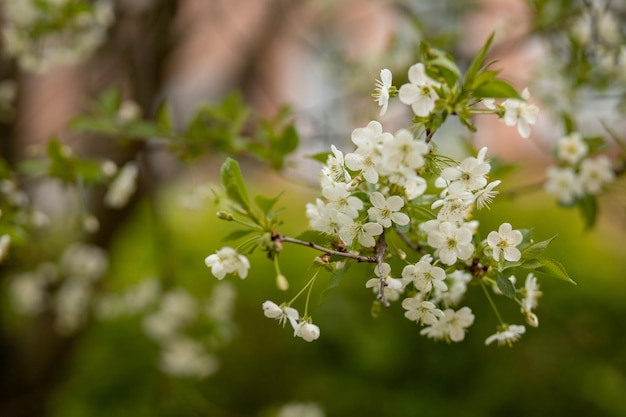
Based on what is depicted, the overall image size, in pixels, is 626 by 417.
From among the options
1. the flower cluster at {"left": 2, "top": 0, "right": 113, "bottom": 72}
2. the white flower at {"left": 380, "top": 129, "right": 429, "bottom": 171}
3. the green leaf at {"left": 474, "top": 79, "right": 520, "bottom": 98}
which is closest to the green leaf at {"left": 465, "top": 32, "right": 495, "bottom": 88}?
the green leaf at {"left": 474, "top": 79, "right": 520, "bottom": 98}

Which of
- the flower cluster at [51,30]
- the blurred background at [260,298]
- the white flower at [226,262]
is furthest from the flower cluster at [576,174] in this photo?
the flower cluster at [51,30]

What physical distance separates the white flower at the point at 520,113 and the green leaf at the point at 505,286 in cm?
22

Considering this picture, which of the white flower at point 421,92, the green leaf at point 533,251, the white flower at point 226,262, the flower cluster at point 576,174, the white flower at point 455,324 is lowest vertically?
the flower cluster at point 576,174

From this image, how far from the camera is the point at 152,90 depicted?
2.45m

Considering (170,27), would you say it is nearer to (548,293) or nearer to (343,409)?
(343,409)

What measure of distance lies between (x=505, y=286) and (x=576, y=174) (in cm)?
73

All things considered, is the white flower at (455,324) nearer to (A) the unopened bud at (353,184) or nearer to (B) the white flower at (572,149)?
(A) the unopened bud at (353,184)

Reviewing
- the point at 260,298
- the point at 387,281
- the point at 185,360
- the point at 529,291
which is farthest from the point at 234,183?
the point at 260,298

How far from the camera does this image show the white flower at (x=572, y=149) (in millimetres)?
1470

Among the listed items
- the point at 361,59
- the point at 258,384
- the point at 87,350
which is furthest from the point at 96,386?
the point at 361,59

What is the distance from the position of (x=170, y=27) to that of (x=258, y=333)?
4.99 ft

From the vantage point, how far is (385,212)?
2.80 feet

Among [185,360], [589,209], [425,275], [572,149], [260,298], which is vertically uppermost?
[425,275]

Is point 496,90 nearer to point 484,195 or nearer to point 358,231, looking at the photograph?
point 484,195
